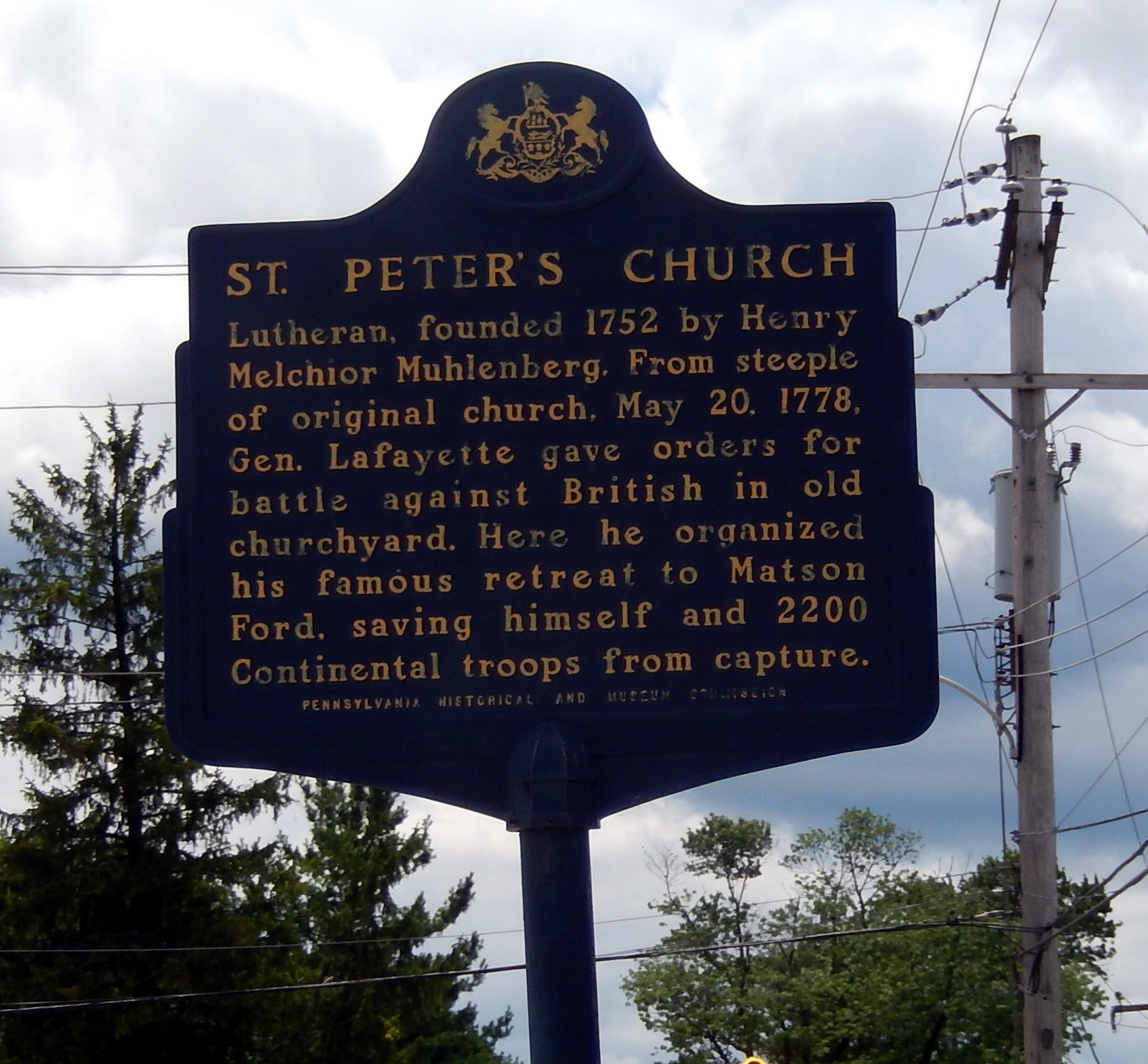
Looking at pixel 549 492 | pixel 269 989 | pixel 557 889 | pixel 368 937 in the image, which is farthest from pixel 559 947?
pixel 368 937

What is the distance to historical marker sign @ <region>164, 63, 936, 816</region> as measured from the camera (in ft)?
24.0

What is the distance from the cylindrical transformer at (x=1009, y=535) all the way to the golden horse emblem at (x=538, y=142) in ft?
35.2

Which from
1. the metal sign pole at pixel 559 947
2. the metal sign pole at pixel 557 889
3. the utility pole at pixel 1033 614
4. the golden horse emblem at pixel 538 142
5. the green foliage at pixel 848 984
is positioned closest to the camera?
the metal sign pole at pixel 557 889

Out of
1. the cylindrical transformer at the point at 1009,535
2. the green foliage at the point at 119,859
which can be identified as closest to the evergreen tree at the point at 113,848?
the green foliage at the point at 119,859

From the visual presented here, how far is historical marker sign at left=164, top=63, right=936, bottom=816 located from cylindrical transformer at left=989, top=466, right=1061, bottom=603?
10.6 m

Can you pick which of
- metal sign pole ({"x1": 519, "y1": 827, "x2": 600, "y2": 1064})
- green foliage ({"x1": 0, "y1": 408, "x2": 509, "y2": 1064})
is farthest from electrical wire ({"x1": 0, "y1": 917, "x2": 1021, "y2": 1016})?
metal sign pole ({"x1": 519, "y1": 827, "x2": 600, "y2": 1064})

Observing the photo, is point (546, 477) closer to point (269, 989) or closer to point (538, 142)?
point (538, 142)

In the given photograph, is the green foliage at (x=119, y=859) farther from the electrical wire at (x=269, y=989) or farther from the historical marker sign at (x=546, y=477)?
the historical marker sign at (x=546, y=477)

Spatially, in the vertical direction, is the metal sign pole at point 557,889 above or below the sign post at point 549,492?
below

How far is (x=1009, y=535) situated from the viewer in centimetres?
1834

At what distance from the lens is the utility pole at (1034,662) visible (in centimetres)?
Result: 1750

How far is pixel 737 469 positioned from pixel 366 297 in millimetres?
1645

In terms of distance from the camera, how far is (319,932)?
A: 33031 millimetres

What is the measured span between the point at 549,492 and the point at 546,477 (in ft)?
0.21
